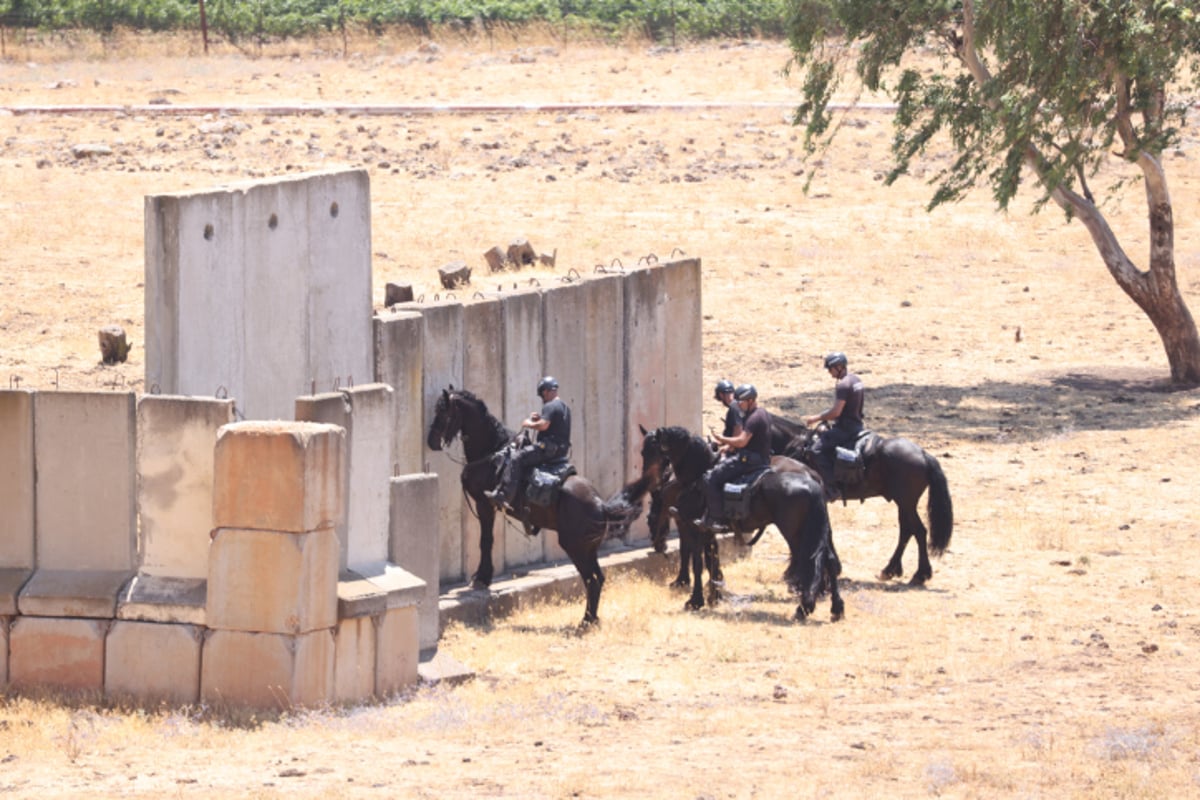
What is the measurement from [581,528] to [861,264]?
67.5 feet

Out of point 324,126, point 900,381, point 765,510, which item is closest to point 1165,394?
point 900,381

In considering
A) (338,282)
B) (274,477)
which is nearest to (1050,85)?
(338,282)

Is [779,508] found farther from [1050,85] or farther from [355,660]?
[1050,85]

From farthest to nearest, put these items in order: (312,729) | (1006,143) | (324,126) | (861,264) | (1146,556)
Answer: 1. (324,126)
2. (861,264)
3. (1006,143)
4. (1146,556)
5. (312,729)

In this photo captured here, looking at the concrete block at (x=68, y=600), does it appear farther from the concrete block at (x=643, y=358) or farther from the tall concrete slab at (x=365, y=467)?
the concrete block at (x=643, y=358)

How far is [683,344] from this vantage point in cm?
1966

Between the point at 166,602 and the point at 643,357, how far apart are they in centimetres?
732

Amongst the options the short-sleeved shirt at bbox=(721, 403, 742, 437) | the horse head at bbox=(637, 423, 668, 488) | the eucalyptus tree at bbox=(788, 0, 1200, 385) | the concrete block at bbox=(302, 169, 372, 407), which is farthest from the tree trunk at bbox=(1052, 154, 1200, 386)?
the concrete block at bbox=(302, 169, 372, 407)

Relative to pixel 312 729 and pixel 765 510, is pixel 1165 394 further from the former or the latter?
pixel 312 729

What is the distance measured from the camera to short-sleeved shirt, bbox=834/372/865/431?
58.2 ft

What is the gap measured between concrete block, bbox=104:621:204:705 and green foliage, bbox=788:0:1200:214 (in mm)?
16492

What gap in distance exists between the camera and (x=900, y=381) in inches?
1136

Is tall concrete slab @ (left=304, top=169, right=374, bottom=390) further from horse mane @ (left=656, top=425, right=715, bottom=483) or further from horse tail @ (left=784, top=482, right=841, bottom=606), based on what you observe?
horse tail @ (left=784, top=482, right=841, bottom=606)

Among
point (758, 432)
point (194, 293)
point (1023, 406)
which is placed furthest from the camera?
point (1023, 406)
